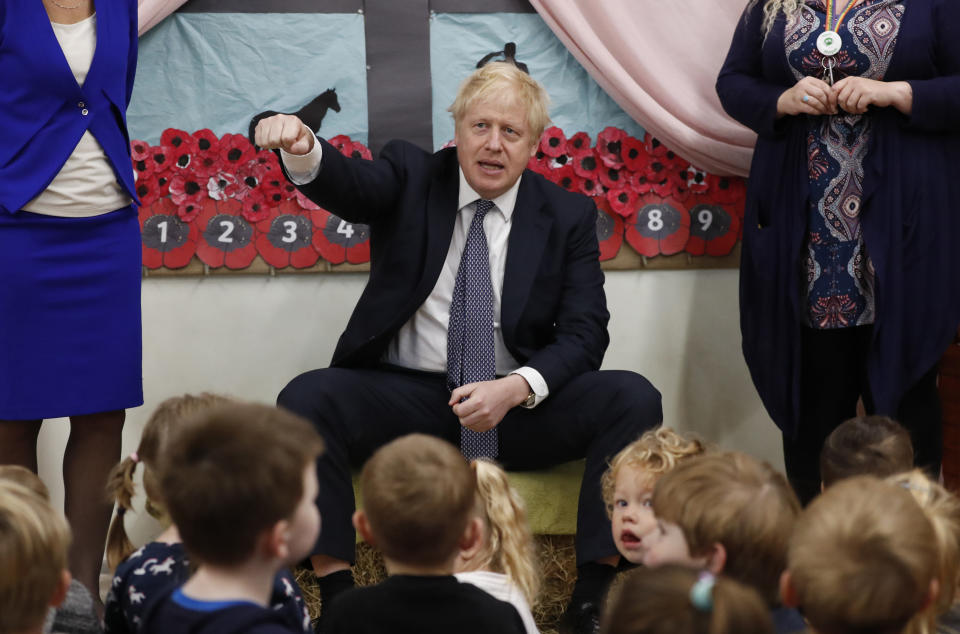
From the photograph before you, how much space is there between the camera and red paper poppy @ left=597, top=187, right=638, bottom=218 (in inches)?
115

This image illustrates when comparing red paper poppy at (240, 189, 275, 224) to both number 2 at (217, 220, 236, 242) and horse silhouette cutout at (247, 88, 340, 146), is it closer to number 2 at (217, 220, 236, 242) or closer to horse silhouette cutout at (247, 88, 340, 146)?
number 2 at (217, 220, 236, 242)

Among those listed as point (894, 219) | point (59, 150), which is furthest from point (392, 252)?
point (894, 219)

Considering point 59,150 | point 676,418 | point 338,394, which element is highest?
point 59,150

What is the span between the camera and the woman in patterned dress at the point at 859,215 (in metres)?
2.35

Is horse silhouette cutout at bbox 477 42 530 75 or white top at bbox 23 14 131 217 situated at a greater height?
horse silhouette cutout at bbox 477 42 530 75

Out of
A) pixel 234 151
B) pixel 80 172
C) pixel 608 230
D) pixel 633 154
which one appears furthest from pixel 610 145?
pixel 80 172

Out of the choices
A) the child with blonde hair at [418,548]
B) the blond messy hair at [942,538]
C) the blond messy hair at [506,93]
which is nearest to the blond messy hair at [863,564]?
the blond messy hair at [942,538]

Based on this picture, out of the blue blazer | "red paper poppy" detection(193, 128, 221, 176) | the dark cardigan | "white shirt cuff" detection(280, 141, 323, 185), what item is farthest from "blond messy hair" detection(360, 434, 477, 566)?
"red paper poppy" detection(193, 128, 221, 176)

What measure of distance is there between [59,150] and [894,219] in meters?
1.78

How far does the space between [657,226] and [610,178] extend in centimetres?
19

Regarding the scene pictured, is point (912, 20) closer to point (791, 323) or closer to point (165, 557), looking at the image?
point (791, 323)

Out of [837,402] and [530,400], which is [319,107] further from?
[837,402]

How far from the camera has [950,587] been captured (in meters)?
1.48

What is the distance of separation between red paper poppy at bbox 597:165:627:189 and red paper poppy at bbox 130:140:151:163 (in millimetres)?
1206
